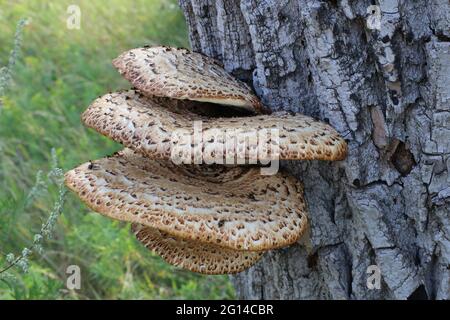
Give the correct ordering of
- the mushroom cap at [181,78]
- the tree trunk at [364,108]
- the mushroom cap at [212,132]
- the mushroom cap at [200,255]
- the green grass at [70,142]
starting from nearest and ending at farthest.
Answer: the mushroom cap at [212,132], the mushroom cap at [181,78], the tree trunk at [364,108], the mushroom cap at [200,255], the green grass at [70,142]

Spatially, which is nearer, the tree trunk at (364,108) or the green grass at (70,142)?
the tree trunk at (364,108)

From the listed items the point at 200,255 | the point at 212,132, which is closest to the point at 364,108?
the point at 212,132

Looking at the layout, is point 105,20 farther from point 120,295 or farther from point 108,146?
point 120,295

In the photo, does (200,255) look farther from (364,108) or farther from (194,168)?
(364,108)

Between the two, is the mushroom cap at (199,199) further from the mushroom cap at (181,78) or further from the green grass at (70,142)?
the green grass at (70,142)

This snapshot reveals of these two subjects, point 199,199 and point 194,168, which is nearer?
point 199,199

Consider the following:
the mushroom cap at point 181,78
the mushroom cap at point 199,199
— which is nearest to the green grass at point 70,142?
the mushroom cap at point 199,199
